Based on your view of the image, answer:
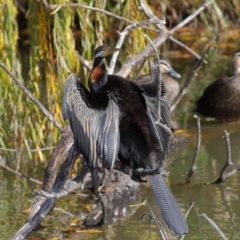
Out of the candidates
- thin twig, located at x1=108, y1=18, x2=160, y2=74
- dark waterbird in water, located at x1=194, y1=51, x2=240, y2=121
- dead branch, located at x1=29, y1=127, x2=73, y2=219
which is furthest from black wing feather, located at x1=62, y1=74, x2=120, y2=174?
dark waterbird in water, located at x1=194, y1=51, x2=240, y2=121

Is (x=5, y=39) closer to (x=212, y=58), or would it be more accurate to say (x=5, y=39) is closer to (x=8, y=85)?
(x=8, y=85)

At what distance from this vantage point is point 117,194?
6.23m

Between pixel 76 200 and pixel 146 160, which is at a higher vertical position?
pixel 146 160

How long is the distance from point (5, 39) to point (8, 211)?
49.8 inches

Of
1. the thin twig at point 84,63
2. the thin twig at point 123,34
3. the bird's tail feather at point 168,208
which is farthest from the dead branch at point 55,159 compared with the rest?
the bird's tail feather at point 168,208

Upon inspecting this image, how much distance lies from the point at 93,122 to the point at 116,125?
13cm

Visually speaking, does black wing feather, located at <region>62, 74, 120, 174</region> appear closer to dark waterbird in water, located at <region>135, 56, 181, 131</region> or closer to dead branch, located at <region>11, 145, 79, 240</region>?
dead branch, located at <region>11, 145, 79, 240</region>

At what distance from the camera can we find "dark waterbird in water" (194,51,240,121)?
9258 mm

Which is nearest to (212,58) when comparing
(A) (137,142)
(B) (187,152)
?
(B) (187,152)

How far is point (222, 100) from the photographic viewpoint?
9.38 meters

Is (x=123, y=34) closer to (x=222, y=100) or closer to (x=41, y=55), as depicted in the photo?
(x=41, y=55)

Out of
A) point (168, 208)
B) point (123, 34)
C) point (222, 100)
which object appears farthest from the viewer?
point (222, 100)

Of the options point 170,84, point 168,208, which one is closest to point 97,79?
point 168,208

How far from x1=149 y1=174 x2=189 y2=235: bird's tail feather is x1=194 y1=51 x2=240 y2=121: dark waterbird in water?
16.5 feet
